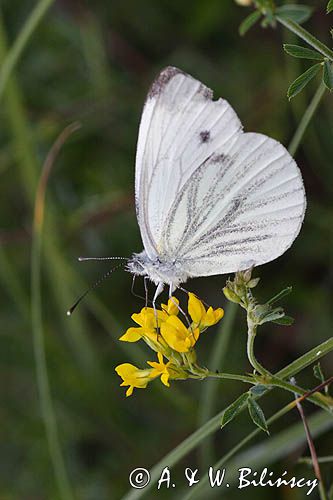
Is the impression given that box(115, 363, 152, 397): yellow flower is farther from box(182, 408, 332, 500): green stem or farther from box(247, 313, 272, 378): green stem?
box(182, 408, 332, 500): green stem

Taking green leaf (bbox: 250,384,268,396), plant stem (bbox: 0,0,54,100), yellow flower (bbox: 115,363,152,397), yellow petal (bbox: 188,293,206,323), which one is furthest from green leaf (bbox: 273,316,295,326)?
Result: plant stem (bbox: 0,0,54,100)

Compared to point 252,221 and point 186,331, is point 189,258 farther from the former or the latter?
point 186,331

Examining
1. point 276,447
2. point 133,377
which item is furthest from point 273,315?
point 276,447

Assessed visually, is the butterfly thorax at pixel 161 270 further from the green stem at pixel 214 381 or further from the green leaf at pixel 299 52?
the green leaf at pixel 299 52

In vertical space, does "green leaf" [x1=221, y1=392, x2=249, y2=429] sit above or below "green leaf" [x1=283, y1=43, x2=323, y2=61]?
below

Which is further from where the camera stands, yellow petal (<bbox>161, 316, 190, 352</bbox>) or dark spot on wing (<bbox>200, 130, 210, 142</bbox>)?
dark spot on wing (<bbox>200, 130, 210, 142</bbox>)

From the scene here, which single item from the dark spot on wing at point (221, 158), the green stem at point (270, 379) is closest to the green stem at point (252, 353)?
the green stem at point (270, 379)

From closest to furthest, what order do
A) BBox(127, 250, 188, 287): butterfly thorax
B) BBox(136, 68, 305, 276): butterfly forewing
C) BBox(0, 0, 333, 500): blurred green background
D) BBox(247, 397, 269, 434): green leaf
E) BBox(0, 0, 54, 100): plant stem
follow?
1. BBox(247, 397, 269, 434): green leaf
2. BBox(136, 68, 305, 276): butterfly forewing
3. BBox(127, 250, 188, 287): butterfly thorax
4. BBox(0, 0, 54, 100): plant stem
5. BBox(0, 0, 333, 500): blurred green background
